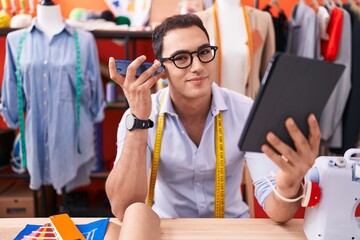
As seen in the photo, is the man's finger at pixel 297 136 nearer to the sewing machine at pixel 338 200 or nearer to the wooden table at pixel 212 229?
the sewing machine at pixel 338 200

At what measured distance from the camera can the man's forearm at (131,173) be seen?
129cm

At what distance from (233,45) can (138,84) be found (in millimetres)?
1421

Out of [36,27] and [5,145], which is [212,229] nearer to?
[36,27]

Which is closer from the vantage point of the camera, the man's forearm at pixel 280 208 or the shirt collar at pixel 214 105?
the man's forearm at pixel 280 208

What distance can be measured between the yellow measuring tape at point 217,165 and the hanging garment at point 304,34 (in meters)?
1.62

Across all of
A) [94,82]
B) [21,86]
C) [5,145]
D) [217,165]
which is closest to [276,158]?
[217,165]

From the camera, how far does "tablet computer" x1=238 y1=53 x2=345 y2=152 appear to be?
2.44 ft

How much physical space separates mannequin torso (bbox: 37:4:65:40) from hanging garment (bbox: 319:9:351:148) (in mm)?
2188

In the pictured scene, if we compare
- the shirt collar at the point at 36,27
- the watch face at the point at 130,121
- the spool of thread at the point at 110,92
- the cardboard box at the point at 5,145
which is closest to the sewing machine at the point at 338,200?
the watch face at the point at 130,121

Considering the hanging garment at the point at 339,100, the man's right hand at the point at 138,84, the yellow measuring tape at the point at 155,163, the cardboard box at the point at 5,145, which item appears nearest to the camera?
the man's right hand at the point at 138,84

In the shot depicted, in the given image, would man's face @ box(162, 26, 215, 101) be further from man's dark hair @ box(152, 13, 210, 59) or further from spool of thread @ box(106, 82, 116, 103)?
spool of thread @ box(106, 82, 116, 103)

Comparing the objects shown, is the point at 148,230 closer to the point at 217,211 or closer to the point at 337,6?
the point at 217,211

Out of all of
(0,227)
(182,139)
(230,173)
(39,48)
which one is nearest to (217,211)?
(230,173)

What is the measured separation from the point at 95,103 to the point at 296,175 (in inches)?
82.6
